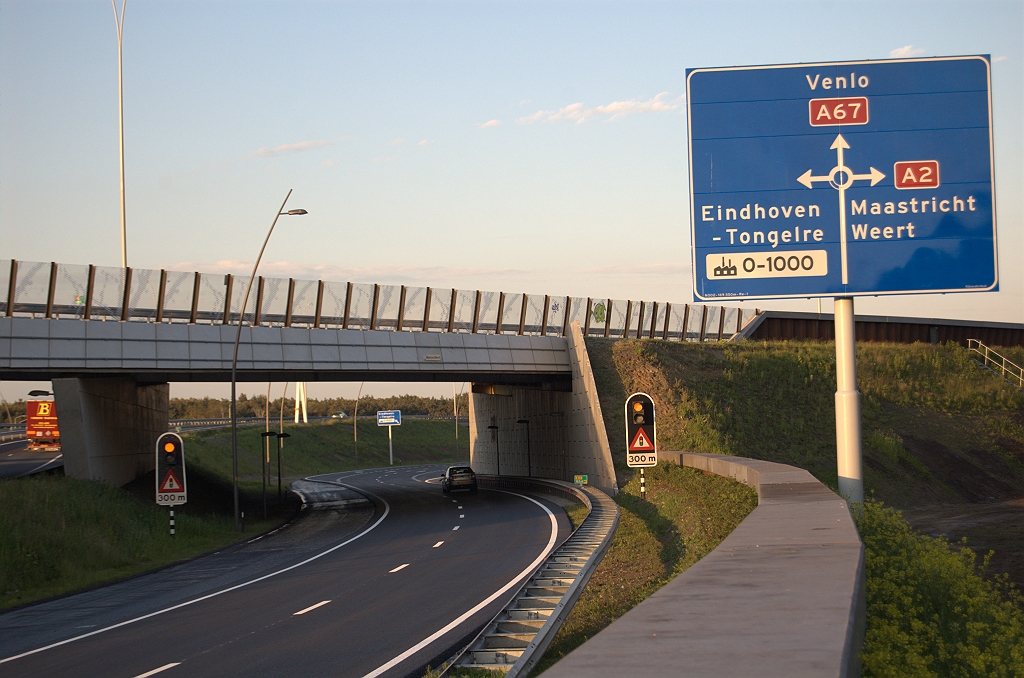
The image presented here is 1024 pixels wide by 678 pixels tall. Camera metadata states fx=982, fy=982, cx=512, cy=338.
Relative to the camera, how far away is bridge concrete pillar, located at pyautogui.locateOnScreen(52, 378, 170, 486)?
32.2m

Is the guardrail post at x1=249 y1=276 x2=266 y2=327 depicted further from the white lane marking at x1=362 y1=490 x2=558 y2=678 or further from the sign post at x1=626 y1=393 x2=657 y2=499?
the white lane marking at x1=362 y1=490 x2=558 y2=678

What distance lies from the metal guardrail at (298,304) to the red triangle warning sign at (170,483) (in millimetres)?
6114

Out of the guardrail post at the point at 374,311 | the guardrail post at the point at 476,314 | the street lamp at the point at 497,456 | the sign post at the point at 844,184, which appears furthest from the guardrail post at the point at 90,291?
the street lamp at the point at 497,456

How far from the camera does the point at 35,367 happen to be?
100ft

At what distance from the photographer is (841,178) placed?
44.1ft

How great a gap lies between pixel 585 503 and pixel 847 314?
2341 cm

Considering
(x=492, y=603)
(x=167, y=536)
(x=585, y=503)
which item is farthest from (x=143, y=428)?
(x=492, y=603)

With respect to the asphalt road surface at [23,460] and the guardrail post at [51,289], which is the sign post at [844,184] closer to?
the guardrail post at [51,289]

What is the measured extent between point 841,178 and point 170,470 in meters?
22.5

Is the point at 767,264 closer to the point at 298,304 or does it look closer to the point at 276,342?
the point at 276,342

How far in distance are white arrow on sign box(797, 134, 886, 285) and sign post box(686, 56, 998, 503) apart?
0.01 metres

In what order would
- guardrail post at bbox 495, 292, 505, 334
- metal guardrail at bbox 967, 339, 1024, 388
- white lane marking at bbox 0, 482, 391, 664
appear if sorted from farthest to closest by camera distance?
1. metal guardrail at bbox 967, 339, 1024, 388
2. guardrail post at bbox 495, 292, 505, 334
3. white lane marking at bbox 0, 482, 391, 664

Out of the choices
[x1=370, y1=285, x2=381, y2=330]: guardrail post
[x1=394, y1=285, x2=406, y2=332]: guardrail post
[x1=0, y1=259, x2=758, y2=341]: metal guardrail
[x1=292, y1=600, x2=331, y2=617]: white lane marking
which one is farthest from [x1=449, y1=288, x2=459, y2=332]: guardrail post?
[x1=292, y1=600, x2=331, y2=617]: white lane marking

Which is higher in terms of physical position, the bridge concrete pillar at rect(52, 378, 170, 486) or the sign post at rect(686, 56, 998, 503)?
the sign post at rect(686, 56, 998, 503)
